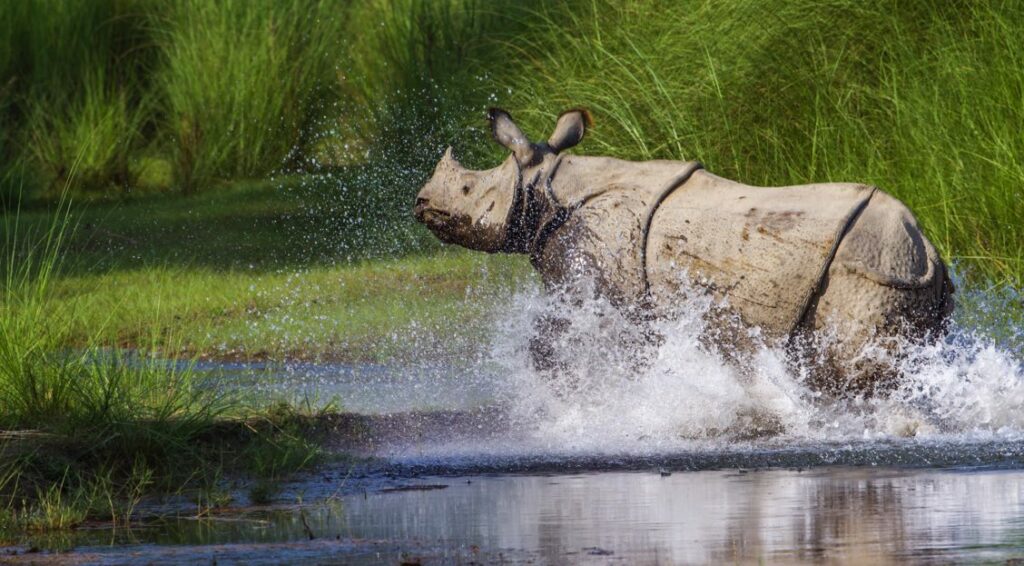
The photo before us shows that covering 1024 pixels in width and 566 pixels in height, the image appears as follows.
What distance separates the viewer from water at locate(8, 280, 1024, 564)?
525 centimetres

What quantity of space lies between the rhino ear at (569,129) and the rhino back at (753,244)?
0.72 metres

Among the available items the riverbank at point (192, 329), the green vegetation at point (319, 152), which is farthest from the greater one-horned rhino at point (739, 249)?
the green vegetation at point (319, 152)

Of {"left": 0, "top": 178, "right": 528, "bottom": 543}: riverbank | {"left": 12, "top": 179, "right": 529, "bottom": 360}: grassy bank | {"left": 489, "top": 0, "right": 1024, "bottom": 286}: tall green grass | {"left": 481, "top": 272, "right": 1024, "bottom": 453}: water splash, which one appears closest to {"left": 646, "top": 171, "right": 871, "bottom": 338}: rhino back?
{"left": 481, "top": 272, "right": 1024, "bottom": 453}: water splash

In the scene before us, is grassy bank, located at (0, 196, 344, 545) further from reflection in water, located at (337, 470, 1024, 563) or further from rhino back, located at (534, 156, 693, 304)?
rhino back, located at (534, 156, 693, 304)

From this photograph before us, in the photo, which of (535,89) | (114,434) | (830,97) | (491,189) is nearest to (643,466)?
(491,189)

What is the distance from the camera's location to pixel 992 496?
595 cm

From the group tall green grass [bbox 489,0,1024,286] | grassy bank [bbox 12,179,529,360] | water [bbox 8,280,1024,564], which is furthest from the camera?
grassy bank [bbox 12,179,529,360]

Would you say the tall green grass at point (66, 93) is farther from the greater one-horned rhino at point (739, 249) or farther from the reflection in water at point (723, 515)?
the reflection in water at point (723, 515)

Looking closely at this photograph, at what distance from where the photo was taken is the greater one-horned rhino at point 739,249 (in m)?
7.45

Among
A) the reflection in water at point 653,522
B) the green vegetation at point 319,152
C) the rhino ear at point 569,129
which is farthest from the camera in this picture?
the rhino ear at point 569,129

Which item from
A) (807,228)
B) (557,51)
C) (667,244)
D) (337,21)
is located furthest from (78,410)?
Answer: (337,21)

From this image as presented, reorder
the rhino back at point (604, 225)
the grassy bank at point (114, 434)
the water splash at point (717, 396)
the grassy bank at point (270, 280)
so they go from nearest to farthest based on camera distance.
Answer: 1. the grassy bank at point (114, 434)
2. the water splash at point (717, 396)
3. the rhino back at point (604, 225)
4. the grassy bank at point (270, 280)

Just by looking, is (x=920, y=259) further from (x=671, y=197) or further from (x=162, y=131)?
(x=162, y=131)

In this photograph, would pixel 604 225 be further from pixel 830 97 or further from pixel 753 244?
pixel 830 97
